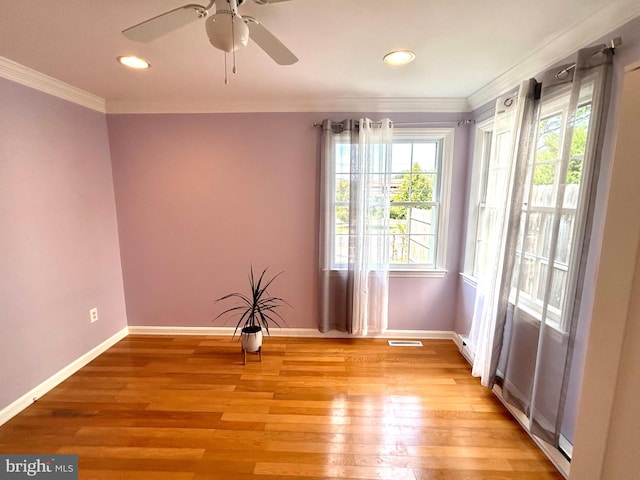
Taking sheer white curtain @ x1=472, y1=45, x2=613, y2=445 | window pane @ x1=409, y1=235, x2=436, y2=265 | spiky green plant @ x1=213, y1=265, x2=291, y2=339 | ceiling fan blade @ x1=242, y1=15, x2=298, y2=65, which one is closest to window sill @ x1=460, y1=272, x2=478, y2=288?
window pane @ x1=409, y1=235, x2=436, y2=265

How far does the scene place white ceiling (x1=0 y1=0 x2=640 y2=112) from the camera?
1287 mm

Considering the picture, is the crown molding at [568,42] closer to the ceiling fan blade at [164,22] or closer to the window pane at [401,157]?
the window pane at [401,157]

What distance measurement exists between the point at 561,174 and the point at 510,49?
2.81 ft

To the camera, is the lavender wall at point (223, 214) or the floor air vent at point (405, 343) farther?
the floor air vent at point (405, 343)

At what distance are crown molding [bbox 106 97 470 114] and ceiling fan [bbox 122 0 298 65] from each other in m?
1.41

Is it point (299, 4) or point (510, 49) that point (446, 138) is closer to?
point (510, 49)

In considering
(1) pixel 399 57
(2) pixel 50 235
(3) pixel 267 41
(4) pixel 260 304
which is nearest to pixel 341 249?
(4) pixel 260 304

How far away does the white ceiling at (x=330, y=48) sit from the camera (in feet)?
4.22

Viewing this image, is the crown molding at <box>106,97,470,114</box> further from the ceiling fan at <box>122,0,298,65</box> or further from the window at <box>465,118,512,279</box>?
Answer: the ceiling fan at <box>122,0,298,65</box>

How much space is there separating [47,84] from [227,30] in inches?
77.4

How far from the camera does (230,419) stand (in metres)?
1.83

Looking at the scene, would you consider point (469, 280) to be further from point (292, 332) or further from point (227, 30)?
point (227, 30)

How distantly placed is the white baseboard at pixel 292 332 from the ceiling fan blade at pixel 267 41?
2.43 m

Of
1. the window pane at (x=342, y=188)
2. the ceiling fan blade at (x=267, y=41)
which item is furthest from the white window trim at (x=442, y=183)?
the ceiling fan blade at (x=267, y=41)
